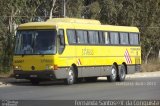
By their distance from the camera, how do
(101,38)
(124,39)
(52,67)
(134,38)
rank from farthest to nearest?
(134,38) < (124,39) < (101,38) < (52,67)

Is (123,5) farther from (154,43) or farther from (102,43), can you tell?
(102,43)

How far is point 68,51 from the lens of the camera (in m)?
30.6

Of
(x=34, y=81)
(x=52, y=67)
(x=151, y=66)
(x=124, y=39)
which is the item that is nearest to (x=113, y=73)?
(x=124, y=39)

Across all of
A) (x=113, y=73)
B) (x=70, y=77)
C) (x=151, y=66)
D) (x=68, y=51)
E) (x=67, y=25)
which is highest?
(x=67, y=25)

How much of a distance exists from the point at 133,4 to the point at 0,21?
18072 mm

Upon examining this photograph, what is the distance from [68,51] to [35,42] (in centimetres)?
180

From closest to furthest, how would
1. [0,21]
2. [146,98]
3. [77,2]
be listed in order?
1. [146,98]
2. [0,21]
3. [77,2]

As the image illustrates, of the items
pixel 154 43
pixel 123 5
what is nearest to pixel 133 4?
pixel 123 5

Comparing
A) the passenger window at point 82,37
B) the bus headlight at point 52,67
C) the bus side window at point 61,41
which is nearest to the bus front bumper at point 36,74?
the bus headlight at point 52,67

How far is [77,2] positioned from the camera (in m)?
49.2

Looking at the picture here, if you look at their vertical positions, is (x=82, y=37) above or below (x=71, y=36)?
below

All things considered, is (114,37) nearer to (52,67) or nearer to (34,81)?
(34,81)

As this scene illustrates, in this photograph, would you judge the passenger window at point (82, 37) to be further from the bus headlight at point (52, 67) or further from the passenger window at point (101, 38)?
the bus headlight at point (52, 67)

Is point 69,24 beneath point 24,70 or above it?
above
